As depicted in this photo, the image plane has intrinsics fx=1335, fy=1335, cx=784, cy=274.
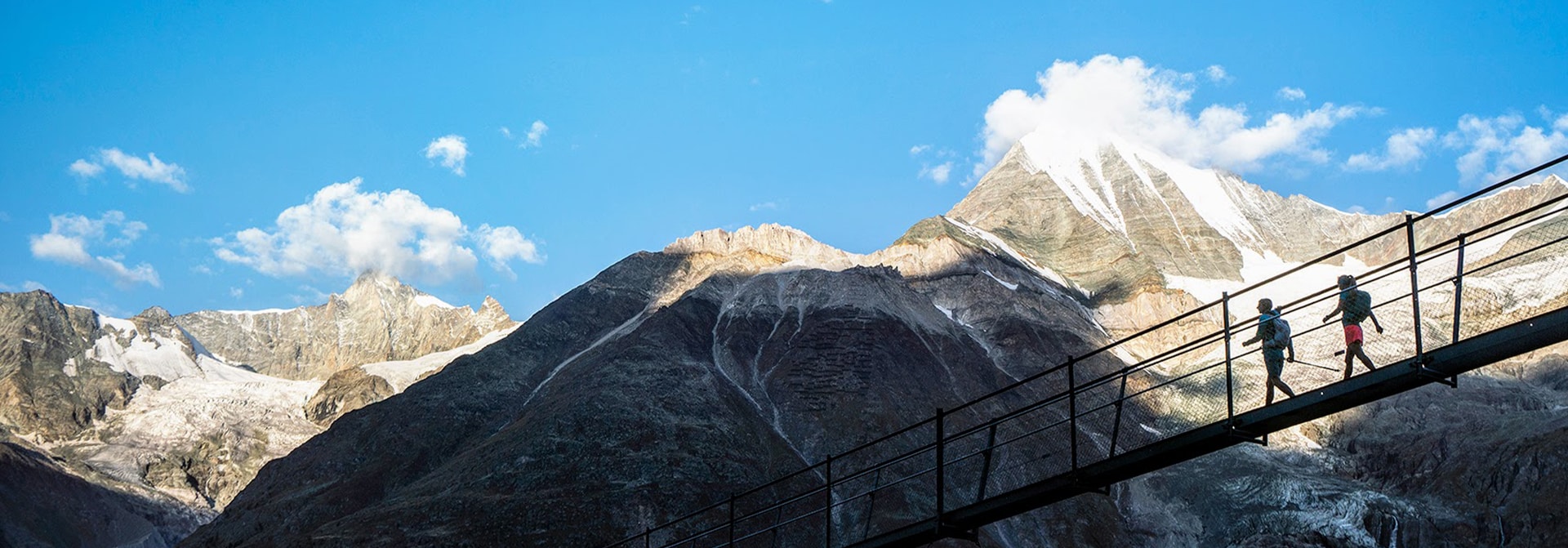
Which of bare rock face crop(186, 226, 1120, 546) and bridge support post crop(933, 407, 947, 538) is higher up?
bare rock face crop(186, 226, 1120, 546)

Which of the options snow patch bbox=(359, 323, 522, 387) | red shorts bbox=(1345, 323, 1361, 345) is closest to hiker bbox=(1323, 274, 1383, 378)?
red shorts bbox=(1345, 323, 1361, 345)

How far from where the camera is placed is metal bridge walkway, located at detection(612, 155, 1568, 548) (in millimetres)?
14594

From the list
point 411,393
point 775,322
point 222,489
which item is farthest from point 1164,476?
point 222,489

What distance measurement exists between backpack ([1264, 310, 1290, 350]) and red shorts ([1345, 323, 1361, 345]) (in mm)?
710

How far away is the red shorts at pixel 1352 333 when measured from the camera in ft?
49.9

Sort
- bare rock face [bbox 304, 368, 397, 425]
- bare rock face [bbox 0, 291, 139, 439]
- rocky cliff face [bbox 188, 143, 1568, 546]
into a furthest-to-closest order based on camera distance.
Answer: bare rock face [bbox 0, 291, 139, 439]
bare rock face [bbox 304, 368, 397, 425]
rocky cliff face [bbox 188, 143, 1568, 546]

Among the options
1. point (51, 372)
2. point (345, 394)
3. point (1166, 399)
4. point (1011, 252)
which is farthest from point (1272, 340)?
point (51, 372)

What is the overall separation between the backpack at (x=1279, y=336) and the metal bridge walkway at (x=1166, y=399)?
286mm

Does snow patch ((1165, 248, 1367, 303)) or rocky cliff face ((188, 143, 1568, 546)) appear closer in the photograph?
rocky cliff face ((188, 143, 1568, 546))

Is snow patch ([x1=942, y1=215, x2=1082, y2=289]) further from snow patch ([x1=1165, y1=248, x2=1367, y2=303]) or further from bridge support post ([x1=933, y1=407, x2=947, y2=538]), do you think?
bridge support post ([x1=933, y1=407, x2=947, y2=538])

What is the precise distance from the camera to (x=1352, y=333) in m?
15.3

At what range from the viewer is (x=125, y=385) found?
6905 inches

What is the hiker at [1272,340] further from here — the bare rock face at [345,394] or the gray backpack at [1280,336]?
the bare rock face at [345,394]

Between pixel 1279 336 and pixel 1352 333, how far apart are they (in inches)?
39.5
